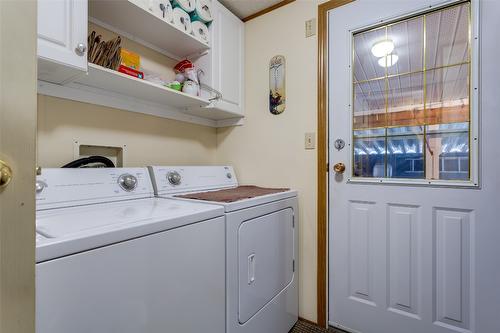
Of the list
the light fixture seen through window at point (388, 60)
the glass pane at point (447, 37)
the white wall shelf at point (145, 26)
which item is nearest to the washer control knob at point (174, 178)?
the white wall shelf at point (145, 26)

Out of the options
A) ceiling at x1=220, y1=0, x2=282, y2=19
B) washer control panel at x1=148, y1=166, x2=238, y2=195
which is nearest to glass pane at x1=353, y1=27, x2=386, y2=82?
ceiling at x1=220, y1=0, x2=282, y2=19

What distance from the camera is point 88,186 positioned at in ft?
3.82

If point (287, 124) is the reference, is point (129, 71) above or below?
above

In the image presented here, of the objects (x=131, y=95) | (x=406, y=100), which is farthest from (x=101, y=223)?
(x=406, y=100)

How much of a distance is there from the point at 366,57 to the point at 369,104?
30 cm

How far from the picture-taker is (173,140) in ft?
6.31

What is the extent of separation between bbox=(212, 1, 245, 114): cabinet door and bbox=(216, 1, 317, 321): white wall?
0.08 m

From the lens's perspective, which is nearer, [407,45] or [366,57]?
[407,45]

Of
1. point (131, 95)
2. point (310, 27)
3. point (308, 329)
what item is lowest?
point (308, 329)

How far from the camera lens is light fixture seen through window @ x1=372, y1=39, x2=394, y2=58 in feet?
5.00

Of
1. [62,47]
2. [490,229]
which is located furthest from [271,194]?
[62,47]

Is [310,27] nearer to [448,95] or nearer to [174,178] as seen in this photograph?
[448,95]

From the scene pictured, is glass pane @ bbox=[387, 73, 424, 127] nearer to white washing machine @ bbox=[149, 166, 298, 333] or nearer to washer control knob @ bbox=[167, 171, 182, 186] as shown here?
white washing machine @ bbox=[149, 166, 298, 333]

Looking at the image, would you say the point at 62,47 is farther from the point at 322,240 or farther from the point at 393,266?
the point at 393,266
